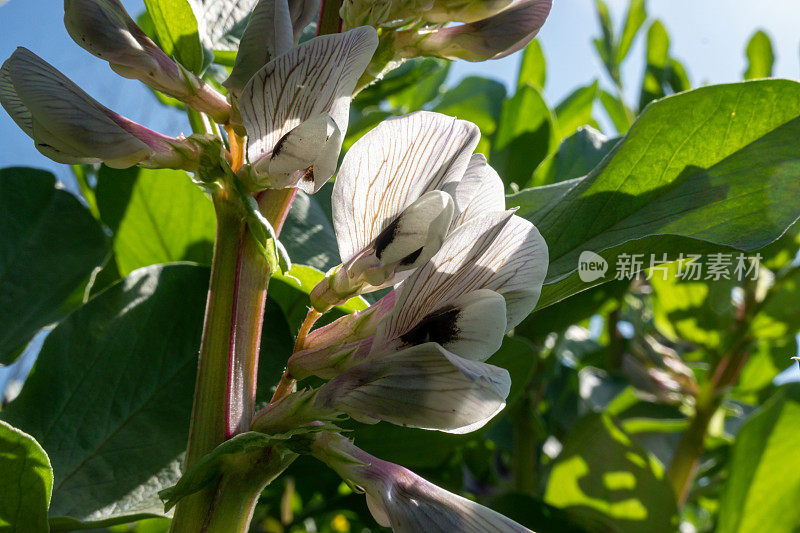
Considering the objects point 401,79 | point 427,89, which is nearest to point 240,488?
point 401,79

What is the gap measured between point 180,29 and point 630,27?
48.1 inches

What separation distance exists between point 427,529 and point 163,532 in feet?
2.36

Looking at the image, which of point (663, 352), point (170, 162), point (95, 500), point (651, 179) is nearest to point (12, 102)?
point (170, 162)

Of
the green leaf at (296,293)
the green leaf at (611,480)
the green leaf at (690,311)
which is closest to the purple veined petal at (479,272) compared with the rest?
the green leaf at (296,293)

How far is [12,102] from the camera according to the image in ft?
1.52

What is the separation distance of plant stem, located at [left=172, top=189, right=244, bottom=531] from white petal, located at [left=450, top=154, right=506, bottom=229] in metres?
0.14

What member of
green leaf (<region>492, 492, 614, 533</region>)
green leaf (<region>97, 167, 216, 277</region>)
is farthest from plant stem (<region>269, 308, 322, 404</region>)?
green leaf (<region>492, 492, 614, 533</region>)

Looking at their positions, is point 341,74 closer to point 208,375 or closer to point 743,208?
point 208,375

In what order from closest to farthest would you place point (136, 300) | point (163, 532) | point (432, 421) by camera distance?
1. point (432, 421)
2. point (136, 300)
3. point (163, 532)

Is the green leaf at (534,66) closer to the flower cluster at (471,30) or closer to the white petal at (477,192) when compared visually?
the flower cluster at (471,30)

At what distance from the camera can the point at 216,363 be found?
17.7 inches

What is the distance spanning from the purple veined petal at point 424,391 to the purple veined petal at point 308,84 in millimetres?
119

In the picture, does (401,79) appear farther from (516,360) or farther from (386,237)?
(386,237)

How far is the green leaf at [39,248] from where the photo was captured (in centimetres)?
76
